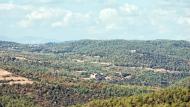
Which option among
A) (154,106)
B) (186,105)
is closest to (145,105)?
(154,106)

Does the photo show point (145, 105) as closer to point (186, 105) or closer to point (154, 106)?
point (154, 106)
